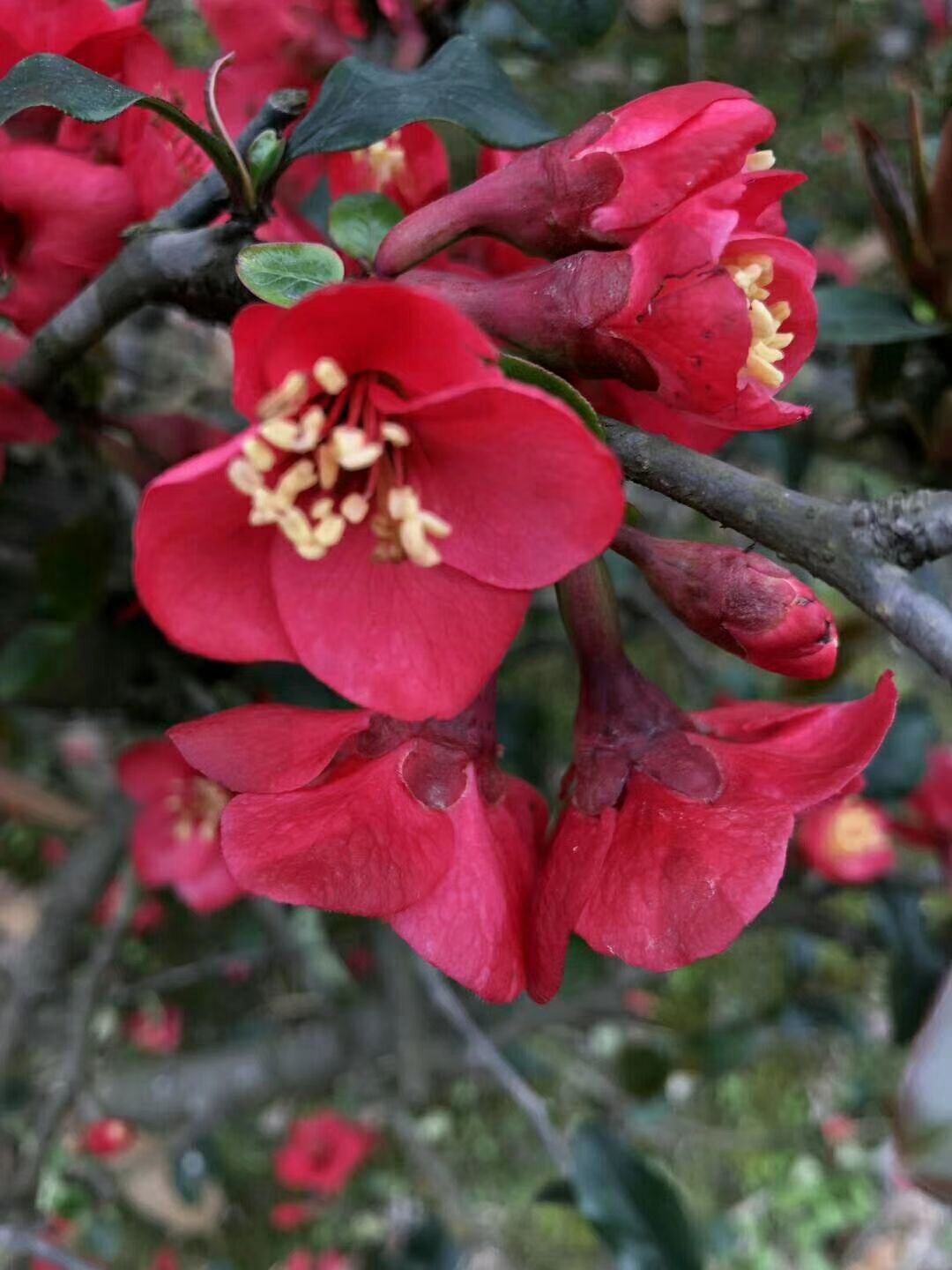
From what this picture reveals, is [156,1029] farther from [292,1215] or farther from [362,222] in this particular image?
[362,222]

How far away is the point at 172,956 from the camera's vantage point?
2.02 m

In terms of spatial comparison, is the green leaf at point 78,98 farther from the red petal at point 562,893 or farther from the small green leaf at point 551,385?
the red petal at point 562,893

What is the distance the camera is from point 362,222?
1.58 feet

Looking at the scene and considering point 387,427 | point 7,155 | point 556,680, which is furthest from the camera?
point 556,680

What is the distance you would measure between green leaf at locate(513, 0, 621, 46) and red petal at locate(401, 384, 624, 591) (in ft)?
1.55

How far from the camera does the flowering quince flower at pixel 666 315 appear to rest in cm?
37

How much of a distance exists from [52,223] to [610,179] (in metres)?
0.30

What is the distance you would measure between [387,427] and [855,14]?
2.08 m

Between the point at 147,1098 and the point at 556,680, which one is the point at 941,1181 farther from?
the point at 556,680

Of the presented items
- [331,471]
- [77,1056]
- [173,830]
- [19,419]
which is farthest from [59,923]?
[331,471]

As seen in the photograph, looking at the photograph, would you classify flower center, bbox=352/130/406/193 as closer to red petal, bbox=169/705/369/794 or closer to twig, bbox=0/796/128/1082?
red petal, bbox=169/705/369/794

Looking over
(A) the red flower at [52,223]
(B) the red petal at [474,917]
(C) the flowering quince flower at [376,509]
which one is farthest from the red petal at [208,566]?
(A) the red flower at [52,223]

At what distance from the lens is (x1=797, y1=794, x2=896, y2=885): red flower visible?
1.16 metres

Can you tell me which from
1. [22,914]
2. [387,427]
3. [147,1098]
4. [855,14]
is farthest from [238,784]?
Result: [855,14]
